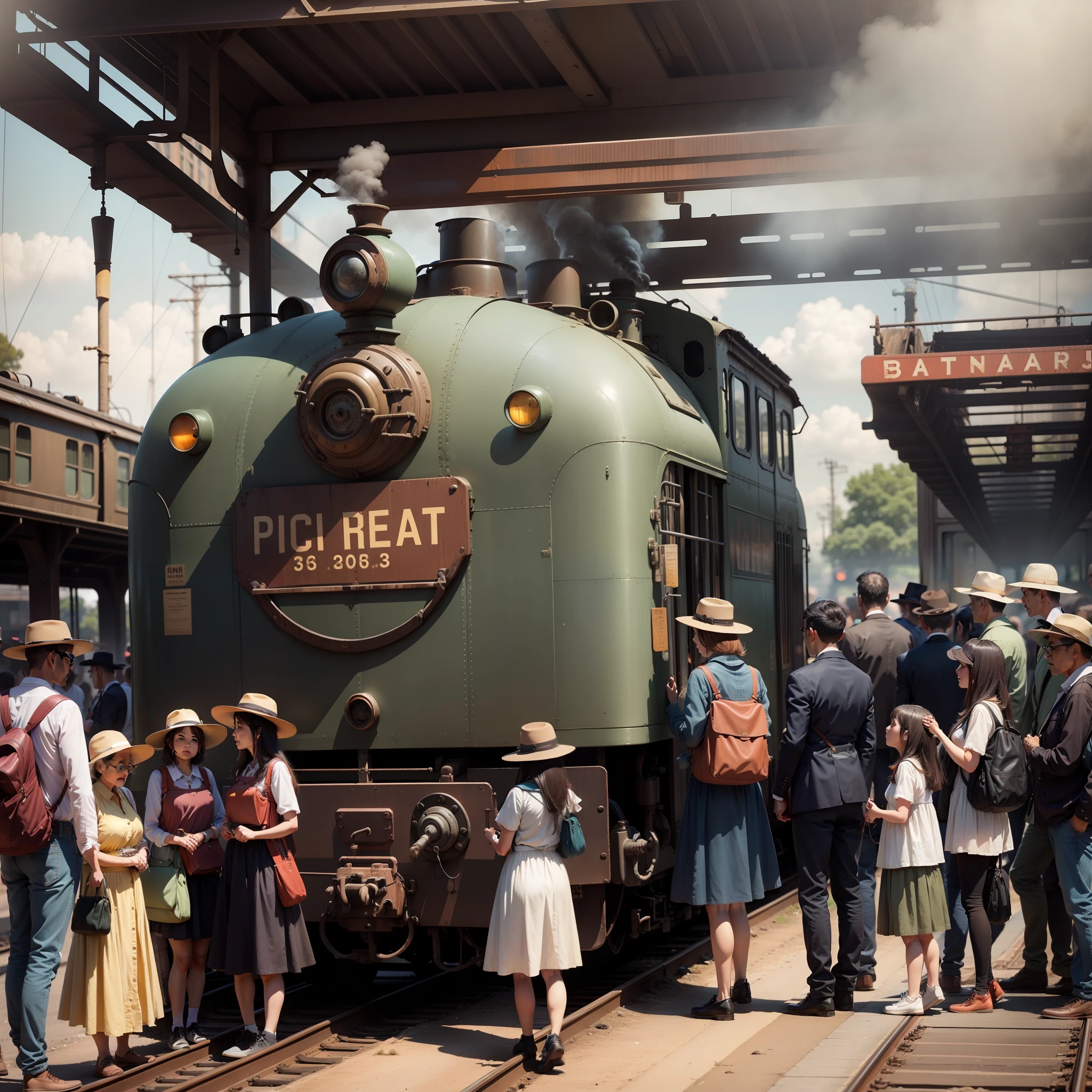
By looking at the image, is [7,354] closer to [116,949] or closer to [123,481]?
[123,481]

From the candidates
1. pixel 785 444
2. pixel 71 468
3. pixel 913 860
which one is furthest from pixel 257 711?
pixel 71 468

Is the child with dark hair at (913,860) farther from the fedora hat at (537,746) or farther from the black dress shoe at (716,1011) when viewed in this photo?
the fedora hat at (537,746)

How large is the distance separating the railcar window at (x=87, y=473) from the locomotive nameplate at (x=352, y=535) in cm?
1305

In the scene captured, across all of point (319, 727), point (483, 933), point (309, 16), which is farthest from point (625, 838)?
point (309, 16)

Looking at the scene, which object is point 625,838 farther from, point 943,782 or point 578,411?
point 578,411

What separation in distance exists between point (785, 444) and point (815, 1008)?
562 centimetres

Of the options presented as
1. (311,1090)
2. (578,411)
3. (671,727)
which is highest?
(578,411)

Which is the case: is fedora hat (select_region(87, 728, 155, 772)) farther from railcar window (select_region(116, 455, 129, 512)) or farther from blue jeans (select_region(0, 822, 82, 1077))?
railcar window (select_region(116, 455, 129, 512))

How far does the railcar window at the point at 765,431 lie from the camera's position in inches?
415

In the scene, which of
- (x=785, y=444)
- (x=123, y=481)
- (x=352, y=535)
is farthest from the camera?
(x=123, y=481)

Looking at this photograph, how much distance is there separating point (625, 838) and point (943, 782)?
5.40 feet

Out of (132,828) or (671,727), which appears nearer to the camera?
(132,828)

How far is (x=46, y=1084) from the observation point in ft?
19.9

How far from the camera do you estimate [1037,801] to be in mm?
6988
